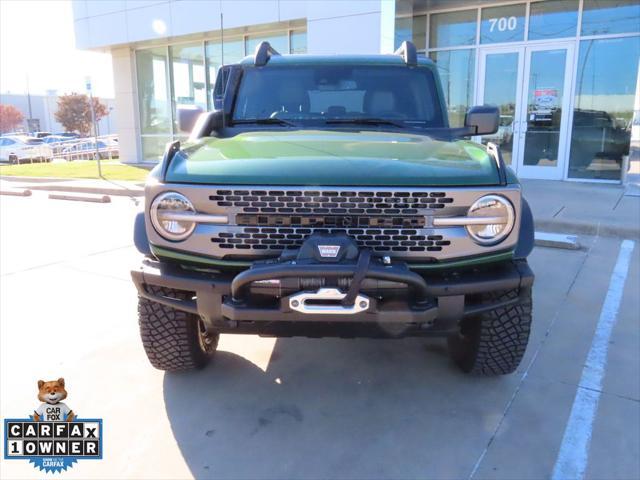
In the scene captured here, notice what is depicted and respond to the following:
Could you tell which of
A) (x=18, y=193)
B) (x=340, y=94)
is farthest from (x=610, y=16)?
(x=18, y=193)

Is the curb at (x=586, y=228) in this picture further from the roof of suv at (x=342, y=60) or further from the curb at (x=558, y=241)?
the roof of suv at (x=342, y=60)

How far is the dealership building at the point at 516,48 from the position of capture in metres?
10.2

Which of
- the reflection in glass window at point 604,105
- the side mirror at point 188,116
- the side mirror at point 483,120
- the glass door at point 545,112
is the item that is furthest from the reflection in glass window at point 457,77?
the side mirror at point 188,116

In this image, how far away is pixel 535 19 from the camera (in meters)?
10.8

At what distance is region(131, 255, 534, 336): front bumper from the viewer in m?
2.31

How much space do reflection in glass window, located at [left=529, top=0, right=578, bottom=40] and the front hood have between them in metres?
9.33

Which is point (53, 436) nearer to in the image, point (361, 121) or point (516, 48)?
point (361, 121)

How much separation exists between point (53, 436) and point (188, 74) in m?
14.3

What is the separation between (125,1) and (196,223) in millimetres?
14434

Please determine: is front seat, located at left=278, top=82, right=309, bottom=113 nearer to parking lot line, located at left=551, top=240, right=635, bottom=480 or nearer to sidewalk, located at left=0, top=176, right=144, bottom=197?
parking lot line, located at left=551, top=240, right=635, bottom=480

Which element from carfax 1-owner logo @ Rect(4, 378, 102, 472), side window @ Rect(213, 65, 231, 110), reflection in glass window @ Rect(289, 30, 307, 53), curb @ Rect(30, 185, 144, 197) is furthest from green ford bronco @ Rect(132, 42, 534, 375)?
reflection in glass window @ Rect(289, 30, 307, 53)

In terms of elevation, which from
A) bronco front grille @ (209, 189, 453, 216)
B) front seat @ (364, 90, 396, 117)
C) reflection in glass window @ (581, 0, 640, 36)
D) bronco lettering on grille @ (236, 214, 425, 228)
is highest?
reflection in glass window @ (581, 0, 640, 36)

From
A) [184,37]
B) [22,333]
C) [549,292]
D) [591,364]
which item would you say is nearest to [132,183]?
[184,37]

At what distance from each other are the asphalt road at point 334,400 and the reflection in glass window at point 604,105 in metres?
7.08
